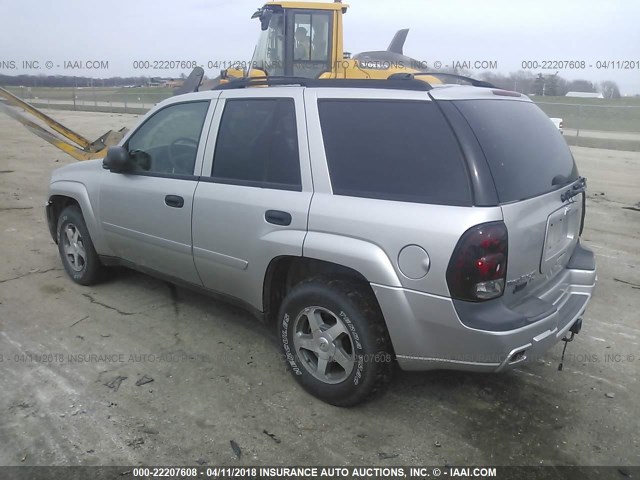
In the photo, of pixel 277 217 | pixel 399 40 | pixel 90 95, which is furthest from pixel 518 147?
pixel 90 95

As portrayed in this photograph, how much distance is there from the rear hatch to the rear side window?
177 mm

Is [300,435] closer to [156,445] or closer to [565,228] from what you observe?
[156,445]

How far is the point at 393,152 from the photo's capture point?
2.88 metres

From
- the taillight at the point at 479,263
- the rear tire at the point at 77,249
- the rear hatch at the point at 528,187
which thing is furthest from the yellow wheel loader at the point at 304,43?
the taillight at the point at 479,263

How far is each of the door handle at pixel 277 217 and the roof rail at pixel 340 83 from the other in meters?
0.82

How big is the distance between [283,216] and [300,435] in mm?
1227

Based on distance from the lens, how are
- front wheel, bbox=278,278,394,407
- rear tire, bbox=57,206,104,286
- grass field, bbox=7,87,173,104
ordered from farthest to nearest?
grass field, bbox=7,87,173,104 < rear tire, bbox=57,206,104,286 < front wheel, bbox=278,278,394,407

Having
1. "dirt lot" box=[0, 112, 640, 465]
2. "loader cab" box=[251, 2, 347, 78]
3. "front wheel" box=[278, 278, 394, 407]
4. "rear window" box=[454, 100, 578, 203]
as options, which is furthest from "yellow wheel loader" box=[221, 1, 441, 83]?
"front wheel" box=[278, 278, 394, 407]

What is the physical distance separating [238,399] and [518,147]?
7.07ft

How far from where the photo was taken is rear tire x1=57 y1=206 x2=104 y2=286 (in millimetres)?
4785

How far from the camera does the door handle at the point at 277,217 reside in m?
3.17

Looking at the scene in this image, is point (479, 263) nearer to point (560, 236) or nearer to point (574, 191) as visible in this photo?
point (560, 236)

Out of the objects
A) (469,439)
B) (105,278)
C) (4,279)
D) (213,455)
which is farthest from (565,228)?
(4,279)

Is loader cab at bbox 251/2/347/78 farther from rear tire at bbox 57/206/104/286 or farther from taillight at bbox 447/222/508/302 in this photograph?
taillight at bbox 447/222/508/302
